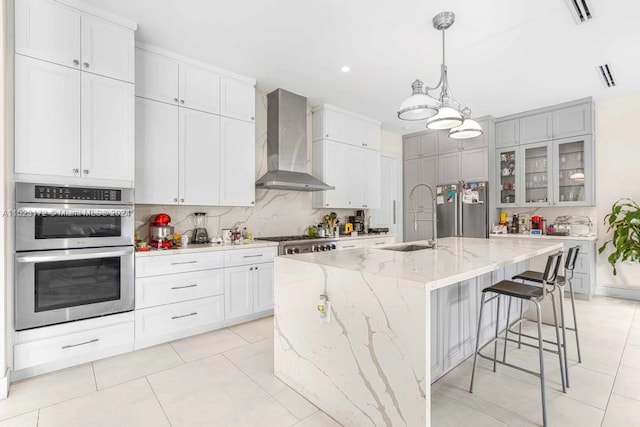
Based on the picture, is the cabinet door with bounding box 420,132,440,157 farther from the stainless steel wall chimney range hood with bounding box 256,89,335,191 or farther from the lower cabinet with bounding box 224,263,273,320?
the lower cabinet with bounding box 224,263,273,320

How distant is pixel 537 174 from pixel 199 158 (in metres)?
4.84

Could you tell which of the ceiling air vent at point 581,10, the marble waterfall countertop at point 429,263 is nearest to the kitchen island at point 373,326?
the marble waterfall countertop at point 429,263

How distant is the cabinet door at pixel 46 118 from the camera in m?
2.21

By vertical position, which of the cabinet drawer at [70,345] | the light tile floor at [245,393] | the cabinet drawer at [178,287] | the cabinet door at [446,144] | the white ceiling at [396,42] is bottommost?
the light tile floor at [245,393]

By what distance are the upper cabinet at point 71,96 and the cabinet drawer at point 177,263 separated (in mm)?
699

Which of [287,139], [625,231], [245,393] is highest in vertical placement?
[287,139]

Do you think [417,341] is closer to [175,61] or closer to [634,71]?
[175,61]

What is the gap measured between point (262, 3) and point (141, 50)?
1362 millimetres

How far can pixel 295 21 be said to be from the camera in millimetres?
2654

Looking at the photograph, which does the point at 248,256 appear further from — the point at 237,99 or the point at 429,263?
the point at 429,263

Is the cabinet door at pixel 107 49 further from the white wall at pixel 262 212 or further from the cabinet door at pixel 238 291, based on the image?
the cabinet door at pixel 238 291

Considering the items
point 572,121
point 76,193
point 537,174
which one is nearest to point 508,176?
point 537,174

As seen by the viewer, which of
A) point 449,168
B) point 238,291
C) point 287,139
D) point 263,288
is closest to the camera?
point 238,291

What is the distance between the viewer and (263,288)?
354 cm
